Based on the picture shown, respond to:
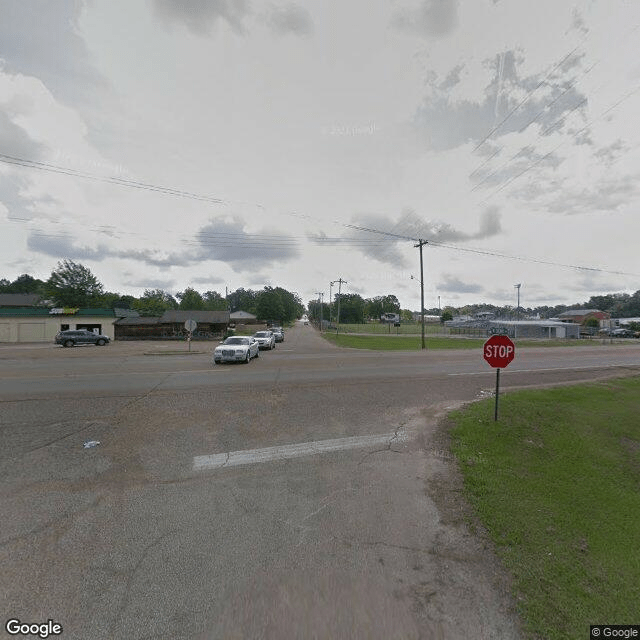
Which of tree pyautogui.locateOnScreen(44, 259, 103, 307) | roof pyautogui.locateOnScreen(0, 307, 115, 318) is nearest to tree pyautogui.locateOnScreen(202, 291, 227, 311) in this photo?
tree pyautogui.locateOnScreen(44, 259, 103, 307)

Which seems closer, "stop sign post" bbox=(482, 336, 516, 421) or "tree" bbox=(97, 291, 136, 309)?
"stop sign post" bbox=(482, 336, 516, 421)

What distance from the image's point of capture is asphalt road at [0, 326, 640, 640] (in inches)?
89.4

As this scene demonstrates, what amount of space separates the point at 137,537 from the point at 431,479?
3.75 meters

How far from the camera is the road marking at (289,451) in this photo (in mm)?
4875

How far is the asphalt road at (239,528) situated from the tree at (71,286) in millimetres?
54052

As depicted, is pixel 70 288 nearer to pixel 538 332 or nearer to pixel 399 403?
pixel 399 403

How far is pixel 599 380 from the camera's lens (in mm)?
12258

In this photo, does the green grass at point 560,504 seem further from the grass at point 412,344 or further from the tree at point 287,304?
the tree at point 287,304

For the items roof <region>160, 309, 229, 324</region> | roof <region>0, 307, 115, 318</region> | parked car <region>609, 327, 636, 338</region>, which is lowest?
parked car <region>609, 327, 636, 338</region>

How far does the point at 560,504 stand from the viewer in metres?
3.81

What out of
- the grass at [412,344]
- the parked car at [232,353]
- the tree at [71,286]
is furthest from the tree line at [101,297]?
the parked car at [232,353]

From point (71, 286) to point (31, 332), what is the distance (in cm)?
1739

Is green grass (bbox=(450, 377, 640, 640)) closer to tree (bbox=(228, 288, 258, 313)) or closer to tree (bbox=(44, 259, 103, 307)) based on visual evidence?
tree (bbox=(44, 259, 103, 307))

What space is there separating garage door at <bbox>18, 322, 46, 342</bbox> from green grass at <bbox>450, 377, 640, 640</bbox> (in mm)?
45904
